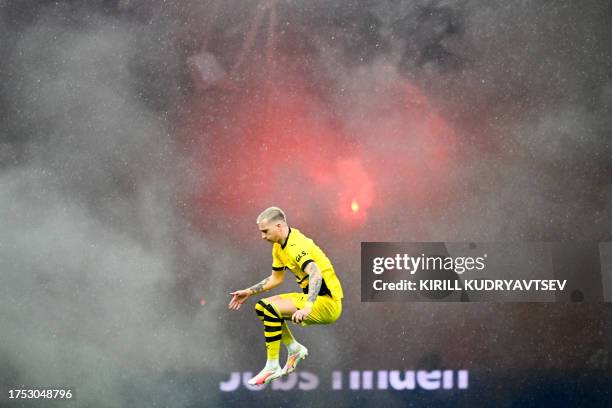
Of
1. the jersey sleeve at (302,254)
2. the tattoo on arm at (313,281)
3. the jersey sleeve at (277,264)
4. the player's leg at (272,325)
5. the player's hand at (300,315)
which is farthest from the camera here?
the jersey sleeve at (277,264)

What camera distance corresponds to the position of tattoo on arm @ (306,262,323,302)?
10.8 m

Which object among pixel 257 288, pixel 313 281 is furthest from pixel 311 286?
pixel 257 288

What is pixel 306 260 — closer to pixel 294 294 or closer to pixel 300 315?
pixel 294 294

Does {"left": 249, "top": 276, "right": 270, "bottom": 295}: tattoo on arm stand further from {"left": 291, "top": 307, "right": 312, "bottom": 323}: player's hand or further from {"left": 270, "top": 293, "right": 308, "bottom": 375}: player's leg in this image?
{"left": 291, "top": 307, "right": 312, "bottom": 323}: player's hand

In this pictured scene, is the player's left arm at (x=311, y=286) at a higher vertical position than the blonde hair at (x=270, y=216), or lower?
lower

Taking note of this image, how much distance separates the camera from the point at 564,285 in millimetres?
15062

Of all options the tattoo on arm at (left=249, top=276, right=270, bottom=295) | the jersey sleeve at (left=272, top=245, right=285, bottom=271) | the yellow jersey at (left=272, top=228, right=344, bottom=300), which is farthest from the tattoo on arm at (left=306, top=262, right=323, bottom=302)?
the tattoo on arm at (left=249, top=276, right=270, bottom=295)

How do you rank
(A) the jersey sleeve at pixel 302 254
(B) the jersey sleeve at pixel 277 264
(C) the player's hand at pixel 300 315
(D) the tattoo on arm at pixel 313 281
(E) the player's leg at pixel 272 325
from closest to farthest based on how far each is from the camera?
(C) the player's hand at pixel 300 315 → (D) the tattoo on arm at pixel 313 281 → (A) the jersey sleeve at pixel 302 254 → (E) the player's leg at pixel 272 325 → (B) the jersey sleeve at pixel 277 264

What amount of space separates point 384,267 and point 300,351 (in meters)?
3.61

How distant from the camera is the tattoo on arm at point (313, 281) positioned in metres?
10.8

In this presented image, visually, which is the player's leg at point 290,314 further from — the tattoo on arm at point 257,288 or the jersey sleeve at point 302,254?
the tattoo on arm at point 257,288

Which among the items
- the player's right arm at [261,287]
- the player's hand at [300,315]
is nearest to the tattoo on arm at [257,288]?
the player's right arm at [261,287]

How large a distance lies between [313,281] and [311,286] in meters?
0.07

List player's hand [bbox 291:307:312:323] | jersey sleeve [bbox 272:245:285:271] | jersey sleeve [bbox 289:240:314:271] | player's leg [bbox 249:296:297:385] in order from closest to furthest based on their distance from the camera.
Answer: player's hand [bbox 291:307:312:323], jersey sleeve [bbox 289:240:314:271], player's leg [bbox 249:296:297:385], jersey sleeve [bbox 272:245:285:271]
